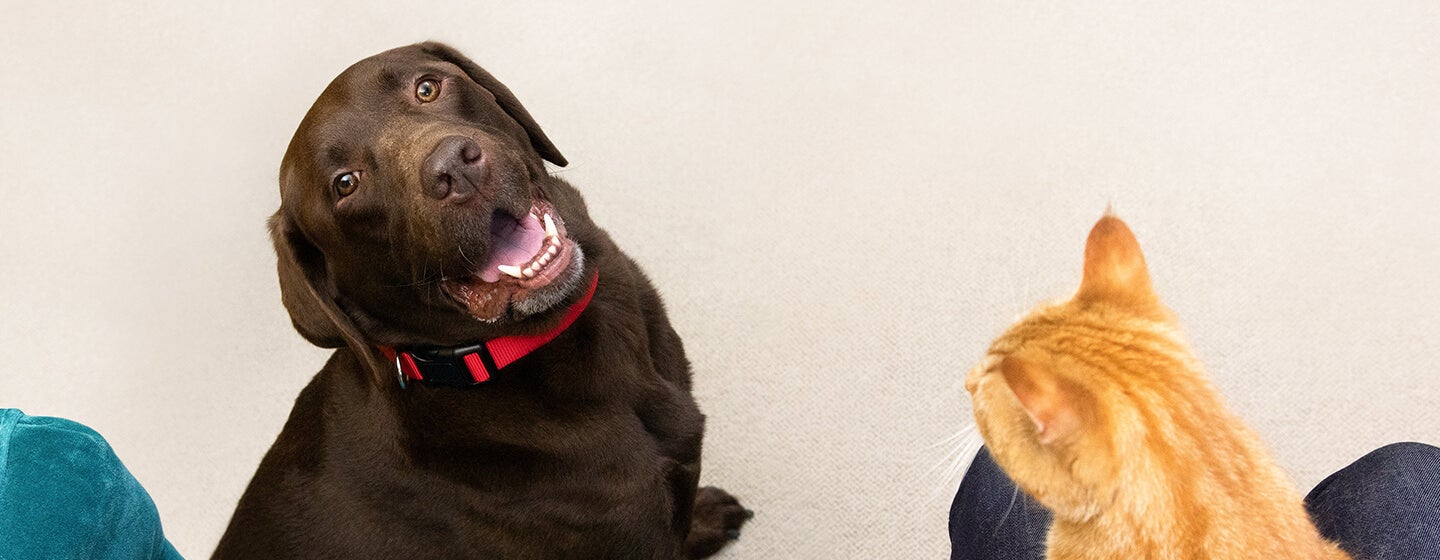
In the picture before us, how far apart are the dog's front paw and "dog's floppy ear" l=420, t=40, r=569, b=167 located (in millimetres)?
796

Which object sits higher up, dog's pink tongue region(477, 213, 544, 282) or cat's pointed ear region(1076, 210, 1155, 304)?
cat's pointed ear region(1076, 210, 1155, 304)

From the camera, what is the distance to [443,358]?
1396 millimetres

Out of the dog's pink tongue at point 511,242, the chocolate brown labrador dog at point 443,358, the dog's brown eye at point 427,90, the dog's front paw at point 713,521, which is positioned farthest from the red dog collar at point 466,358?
the dog's front paw at point 713,521

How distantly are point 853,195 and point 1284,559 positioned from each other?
1.45 m

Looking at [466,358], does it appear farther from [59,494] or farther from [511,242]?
[59,494]

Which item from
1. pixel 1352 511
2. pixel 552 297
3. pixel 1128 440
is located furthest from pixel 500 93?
pixel 1352 511

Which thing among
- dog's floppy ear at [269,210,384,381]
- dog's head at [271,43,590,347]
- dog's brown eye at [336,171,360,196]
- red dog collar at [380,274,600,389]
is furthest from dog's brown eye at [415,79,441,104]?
red dog collar at [380,274,600,389]

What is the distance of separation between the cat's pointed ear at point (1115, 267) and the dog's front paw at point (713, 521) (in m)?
1.02

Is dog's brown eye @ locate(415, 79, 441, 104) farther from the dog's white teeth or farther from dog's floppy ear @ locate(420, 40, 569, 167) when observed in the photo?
the dog's white teeth

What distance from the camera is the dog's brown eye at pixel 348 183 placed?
1362mm

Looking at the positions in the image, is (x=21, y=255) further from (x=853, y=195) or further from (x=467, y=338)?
(x=853, y=195)

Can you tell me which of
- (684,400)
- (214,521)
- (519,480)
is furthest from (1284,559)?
(214,521)

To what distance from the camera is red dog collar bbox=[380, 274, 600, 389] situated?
1.39m

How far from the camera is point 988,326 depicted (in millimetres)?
2123
